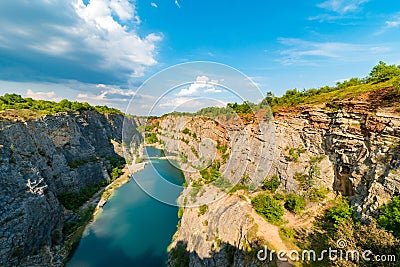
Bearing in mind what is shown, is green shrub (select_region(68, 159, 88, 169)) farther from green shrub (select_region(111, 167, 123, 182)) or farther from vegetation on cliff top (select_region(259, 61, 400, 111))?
vegetation on cliff top (select_region(259, 61, 400, 111))

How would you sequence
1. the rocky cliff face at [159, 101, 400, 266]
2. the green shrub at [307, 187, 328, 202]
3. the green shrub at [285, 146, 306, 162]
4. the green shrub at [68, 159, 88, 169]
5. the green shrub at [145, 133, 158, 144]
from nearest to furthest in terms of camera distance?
the rocky cliff face at [159, 101, 400, 266], the green shrub at [307, 187, 328, 202], the green shrub at [285, 146, 306, 162], the green shrub at [145, 133, 158, 144], the green shrub at [68, 159, 88, 169]

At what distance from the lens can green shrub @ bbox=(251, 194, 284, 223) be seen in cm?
1148

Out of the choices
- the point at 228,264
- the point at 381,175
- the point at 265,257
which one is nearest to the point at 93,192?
the point at 228,264

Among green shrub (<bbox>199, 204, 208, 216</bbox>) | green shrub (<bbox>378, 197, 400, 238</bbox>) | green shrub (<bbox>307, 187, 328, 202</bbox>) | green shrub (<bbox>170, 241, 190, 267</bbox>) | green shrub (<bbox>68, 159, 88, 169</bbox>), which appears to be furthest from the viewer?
green shrub (<bbox>68, 159, 88, 169</bbox>)

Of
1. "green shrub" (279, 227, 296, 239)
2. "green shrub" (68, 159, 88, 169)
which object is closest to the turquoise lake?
"green shrub" (68, 159, 88, 169)

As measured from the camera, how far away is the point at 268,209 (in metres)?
11.8

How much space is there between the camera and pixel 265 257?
28.6 feet

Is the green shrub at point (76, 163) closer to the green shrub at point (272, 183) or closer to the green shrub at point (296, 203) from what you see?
the green shrub at point (272, 183)

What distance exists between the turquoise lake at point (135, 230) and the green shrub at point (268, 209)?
18.1 feet

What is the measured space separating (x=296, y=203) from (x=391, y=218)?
5080mm

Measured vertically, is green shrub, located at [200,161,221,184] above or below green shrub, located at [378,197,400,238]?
below

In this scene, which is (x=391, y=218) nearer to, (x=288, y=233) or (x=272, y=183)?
(x=288, y=233)

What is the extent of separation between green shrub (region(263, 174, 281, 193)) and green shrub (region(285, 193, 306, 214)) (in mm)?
1929

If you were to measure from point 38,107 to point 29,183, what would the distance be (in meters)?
14.4
